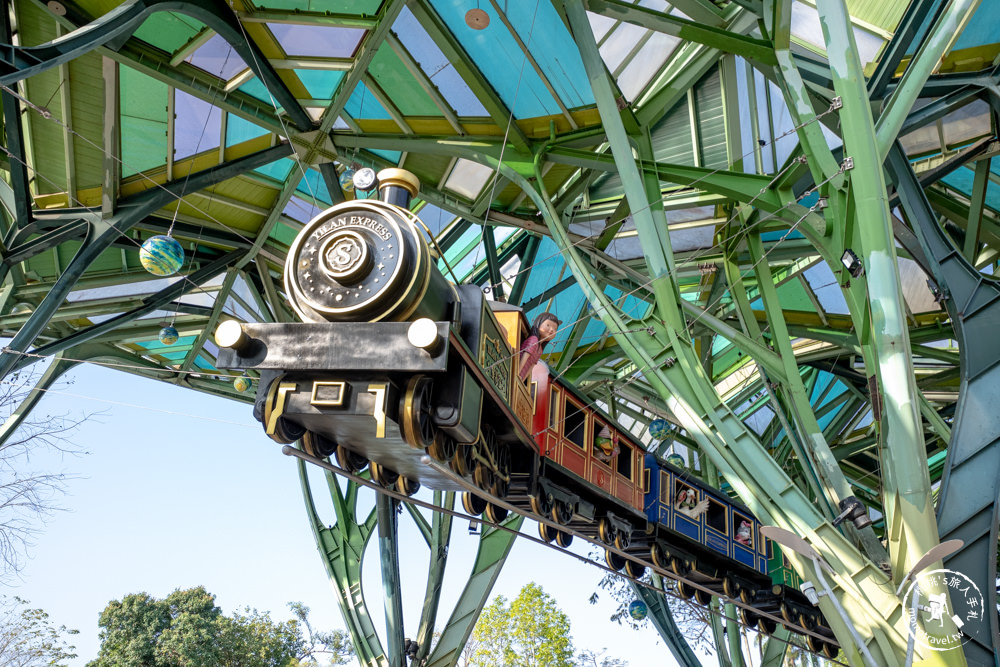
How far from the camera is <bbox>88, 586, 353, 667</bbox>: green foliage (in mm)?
27891

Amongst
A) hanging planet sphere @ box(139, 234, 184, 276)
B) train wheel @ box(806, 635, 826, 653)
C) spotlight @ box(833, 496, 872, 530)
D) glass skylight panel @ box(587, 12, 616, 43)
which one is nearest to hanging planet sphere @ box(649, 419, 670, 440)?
train wheel @ box(806, 635, 826, 653)

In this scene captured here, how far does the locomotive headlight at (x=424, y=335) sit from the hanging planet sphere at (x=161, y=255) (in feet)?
16.7

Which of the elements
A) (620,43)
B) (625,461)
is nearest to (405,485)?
(625,461)

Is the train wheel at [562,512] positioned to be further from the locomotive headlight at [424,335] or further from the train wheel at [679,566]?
the locomotive headlight at [424,335]

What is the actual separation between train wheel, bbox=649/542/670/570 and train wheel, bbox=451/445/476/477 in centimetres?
572

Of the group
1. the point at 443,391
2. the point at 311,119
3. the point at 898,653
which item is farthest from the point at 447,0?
the point at 898,653

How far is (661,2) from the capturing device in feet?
47.0

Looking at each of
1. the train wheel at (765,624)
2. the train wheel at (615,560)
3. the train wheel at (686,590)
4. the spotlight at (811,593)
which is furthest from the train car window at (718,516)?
the spotlight at (811,593)

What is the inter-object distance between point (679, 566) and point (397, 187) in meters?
9.28

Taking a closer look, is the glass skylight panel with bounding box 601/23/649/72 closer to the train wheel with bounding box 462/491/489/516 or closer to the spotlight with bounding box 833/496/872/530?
the train wheel with bounding box 462/491/489/516

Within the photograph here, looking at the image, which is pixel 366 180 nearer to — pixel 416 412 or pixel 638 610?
pixel 416 412

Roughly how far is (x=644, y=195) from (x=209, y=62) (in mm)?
7287

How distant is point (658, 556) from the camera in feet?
43.8

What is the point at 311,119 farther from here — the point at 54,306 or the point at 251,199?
the point at 54,306
